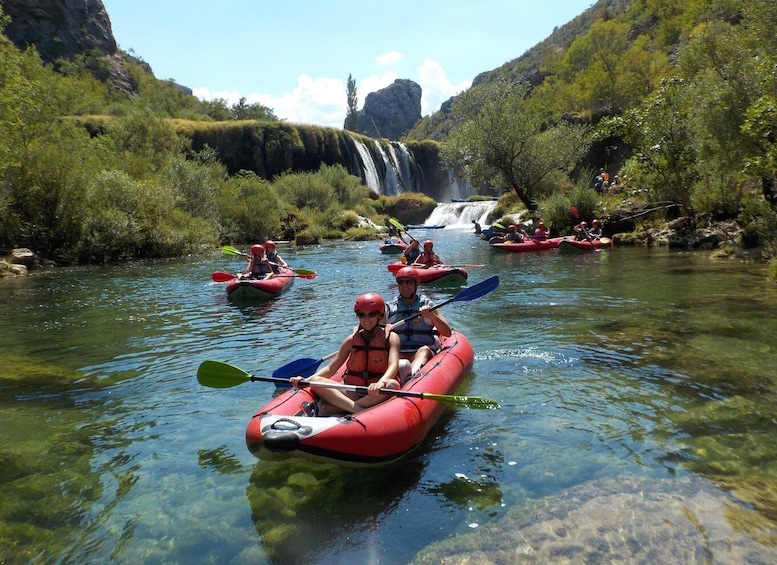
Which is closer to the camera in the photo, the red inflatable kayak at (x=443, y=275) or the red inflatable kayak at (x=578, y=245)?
the red inflatable kayak at (x=443, y=275)

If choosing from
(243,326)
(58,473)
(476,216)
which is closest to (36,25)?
(476,216)

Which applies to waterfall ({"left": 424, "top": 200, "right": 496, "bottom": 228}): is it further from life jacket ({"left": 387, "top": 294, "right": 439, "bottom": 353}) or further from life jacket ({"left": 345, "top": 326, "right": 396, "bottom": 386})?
life jacket ({"left": 345, "top": 326, "right": 396, "bottom": 386})

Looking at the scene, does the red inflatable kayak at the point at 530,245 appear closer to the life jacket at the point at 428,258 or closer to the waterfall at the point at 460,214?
the life jacket at the point at 428,258

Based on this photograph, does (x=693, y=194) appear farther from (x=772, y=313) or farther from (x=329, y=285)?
(x=329, y=285)

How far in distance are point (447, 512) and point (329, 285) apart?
10766mm

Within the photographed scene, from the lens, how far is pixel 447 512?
3.72 metres

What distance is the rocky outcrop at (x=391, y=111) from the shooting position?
5340 inches

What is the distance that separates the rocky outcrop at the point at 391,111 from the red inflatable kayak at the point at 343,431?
135455 mm

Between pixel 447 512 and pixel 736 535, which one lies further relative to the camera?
pixel 447 512

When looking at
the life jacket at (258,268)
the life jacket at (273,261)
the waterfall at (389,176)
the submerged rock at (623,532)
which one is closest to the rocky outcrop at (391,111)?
the waterfall at (389,176)

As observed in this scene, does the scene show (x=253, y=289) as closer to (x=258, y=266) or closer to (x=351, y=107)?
(x=258, y=266)

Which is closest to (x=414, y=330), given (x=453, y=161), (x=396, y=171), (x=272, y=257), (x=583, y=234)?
(x=272, y=257)

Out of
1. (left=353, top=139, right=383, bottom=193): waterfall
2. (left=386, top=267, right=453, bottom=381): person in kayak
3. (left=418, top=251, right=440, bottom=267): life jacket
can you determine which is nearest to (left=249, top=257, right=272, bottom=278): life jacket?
(left=418, top=251, right=440, bottom=267): life jacket

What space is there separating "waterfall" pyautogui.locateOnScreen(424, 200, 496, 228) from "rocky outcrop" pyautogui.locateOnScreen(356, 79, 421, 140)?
9786 cm
